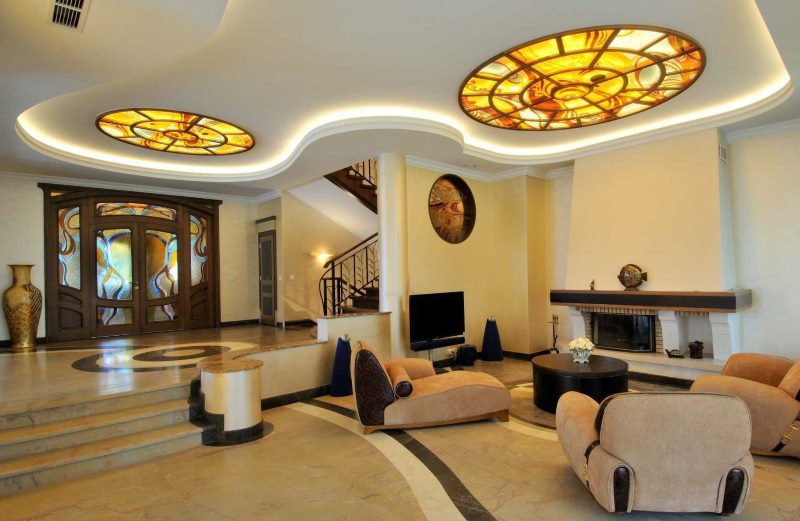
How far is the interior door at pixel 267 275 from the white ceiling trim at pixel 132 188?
2.81 feet

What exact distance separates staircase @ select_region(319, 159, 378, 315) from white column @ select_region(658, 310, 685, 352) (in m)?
4.66

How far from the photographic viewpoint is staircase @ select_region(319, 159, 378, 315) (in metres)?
8.61

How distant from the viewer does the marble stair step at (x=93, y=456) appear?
3.47 metres

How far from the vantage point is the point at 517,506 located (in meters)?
2.94

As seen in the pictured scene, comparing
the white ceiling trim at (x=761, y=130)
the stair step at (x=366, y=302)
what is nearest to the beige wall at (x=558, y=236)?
the white ceiling trim at (x=761, y=130)

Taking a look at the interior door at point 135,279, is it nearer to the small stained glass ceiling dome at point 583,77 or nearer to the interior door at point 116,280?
the interior door at point 116,280

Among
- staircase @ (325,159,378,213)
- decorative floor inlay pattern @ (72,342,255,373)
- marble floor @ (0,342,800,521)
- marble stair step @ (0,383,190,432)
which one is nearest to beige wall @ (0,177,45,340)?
decorative floor inlay pattern @ (72,342,255,373)

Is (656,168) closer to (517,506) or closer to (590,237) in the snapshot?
(590,237)

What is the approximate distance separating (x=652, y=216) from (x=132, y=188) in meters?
9.32

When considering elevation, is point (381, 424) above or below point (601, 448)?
below

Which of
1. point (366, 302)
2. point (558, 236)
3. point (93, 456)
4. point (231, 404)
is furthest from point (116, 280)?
point (558, 236)

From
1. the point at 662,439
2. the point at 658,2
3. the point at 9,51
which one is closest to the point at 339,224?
the point at 9,51

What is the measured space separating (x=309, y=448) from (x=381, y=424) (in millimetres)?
A: 733

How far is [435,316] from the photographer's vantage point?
6539 mm
